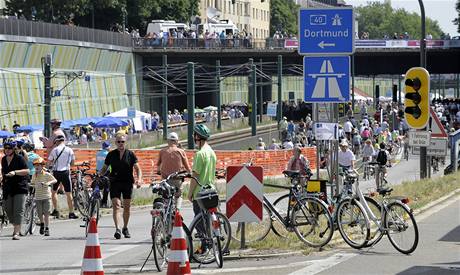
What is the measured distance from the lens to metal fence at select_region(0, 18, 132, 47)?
61500mm

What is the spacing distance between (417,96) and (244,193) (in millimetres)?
6890

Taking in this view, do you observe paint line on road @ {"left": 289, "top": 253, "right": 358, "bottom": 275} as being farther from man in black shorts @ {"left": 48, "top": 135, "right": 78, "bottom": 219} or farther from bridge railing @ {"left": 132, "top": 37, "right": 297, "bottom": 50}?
bridge railing @ {"left": 132, "top": 37, "right": 297, "bottom": 50}

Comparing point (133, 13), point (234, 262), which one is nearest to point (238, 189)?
point (234, 262)

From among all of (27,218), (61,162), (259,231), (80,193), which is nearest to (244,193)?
A: (259,231)

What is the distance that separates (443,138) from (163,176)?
12.9 metres

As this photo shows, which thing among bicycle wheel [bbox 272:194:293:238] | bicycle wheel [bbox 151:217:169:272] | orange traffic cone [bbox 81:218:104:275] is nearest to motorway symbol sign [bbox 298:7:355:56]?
bicycle wheel [bbox 272:194:293:238]

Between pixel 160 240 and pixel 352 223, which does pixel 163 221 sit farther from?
pixel 352 223

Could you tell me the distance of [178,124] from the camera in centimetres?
7369

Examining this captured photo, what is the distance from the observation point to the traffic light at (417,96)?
21031mm

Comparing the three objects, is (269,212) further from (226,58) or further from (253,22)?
(253,22)

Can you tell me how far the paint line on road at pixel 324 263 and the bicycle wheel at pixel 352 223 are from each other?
1.59ft

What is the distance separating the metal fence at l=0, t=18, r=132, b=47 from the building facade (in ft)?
153

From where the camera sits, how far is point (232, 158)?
4103 centimetres

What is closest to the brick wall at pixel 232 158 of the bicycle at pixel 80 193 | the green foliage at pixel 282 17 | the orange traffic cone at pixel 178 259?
the bicycle at pixel 80 193
